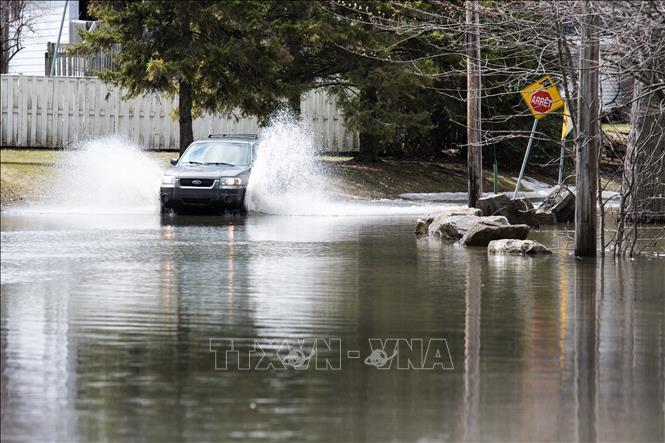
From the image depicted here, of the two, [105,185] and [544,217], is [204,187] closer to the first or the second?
[105,185]

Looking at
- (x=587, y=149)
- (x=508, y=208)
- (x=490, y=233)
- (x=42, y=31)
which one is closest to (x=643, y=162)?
(x=587, y=149)

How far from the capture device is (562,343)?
10391mm

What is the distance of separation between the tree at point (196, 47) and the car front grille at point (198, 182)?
6.53m

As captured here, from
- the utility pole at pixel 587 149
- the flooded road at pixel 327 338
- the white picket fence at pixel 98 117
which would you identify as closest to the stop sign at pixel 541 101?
the flooded road at pixel 327 338

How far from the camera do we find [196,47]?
1294 inches

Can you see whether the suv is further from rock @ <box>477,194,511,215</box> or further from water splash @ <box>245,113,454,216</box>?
rock @ <box>477,194,511,215</box>

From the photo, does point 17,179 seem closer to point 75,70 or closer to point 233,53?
point 233,53

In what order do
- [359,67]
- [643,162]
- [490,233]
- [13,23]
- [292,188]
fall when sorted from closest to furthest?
[643,162] < [490,233] < [292,188] < [359,67] < [13,23]

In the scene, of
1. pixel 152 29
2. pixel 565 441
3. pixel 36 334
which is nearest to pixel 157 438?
pixel 565 441

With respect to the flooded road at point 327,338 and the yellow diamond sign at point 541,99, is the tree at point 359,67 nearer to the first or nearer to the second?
the yellow diamond sign at point 541,99

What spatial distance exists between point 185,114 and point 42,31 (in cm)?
1608

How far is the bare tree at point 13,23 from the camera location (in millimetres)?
43094

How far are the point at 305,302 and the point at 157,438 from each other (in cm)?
550

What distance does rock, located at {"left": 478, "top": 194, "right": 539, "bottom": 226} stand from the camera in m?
24.4
